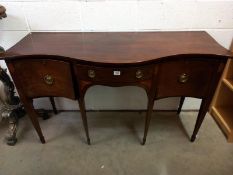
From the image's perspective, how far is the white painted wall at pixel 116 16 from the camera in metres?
1.31

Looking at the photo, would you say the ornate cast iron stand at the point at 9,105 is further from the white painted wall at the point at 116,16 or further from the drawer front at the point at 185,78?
the drawer front at the point at 185,78

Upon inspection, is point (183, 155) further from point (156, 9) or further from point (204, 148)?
point (156, 9)

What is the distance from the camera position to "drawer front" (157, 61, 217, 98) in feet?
3.49

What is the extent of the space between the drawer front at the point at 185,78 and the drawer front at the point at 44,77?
53cm

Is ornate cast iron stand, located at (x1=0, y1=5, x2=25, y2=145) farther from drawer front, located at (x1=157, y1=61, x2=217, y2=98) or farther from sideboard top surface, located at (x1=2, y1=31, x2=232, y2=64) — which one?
drawer front, located at (x1=157, y1=61, x2=217, y2=98)

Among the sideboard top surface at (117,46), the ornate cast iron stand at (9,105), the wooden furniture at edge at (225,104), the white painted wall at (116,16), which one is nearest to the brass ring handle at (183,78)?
the sideboard top surface at (117,46)

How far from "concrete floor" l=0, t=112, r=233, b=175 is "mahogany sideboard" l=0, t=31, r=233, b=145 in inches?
15.4

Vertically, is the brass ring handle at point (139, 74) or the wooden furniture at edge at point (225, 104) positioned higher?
the brass ring handle at point (139, 74)

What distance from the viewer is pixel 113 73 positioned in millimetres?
1048

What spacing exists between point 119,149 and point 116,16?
949 mm

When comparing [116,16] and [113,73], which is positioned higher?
[116,16]

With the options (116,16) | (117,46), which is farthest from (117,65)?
(116,16)

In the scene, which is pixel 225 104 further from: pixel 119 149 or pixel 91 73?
pixel 91 73

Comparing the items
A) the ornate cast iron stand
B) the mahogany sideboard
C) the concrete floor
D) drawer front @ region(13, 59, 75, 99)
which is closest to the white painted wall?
the mahogany sideboard
